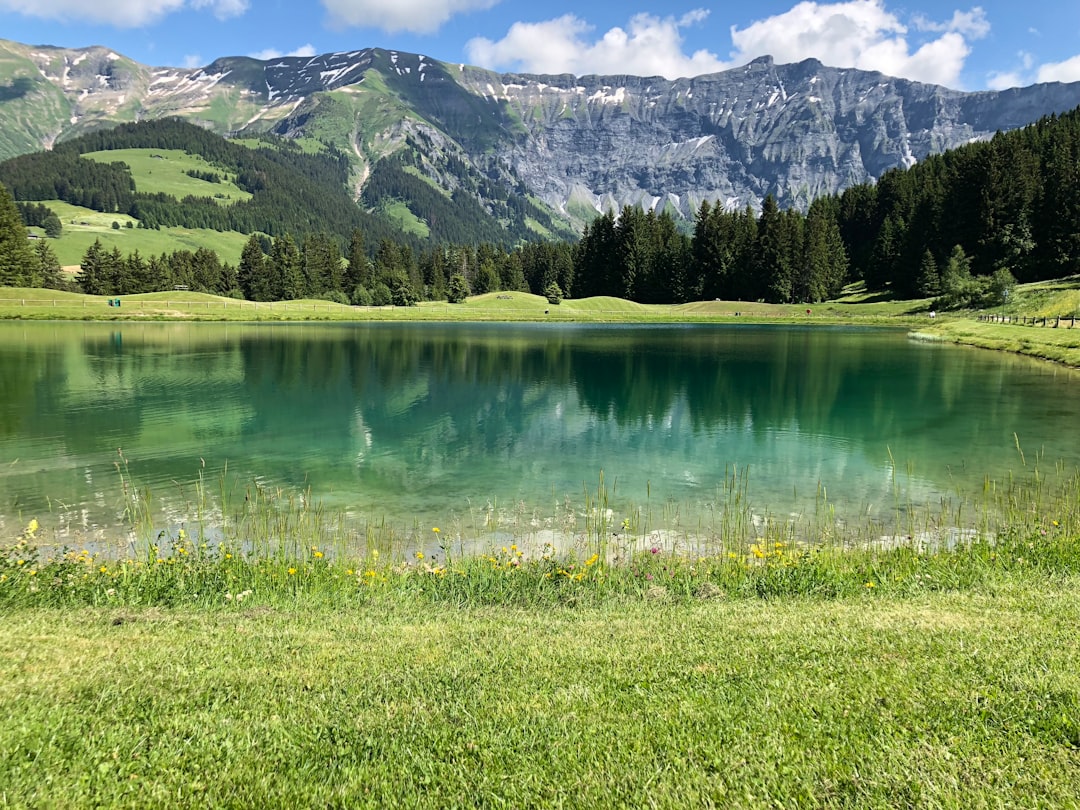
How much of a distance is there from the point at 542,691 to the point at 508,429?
2207 cm

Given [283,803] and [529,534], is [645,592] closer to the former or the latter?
[529,534]

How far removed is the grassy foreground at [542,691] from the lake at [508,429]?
6.54 m

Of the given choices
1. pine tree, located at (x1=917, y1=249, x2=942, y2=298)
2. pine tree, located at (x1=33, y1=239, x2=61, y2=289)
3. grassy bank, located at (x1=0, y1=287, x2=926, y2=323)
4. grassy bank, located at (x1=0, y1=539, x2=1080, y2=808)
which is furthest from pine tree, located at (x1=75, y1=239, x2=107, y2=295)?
pine tree, located at (x1=917, y1=249, x2=942, y2=298)

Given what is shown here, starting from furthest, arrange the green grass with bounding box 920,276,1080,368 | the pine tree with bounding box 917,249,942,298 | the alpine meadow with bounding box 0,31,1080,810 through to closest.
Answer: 1. the pine tree with bounding box 917,249,942,298
2. the green grass with bounding box 920,276,1080,368
3. the alpine meadow with bounding box 0,31,1080,810

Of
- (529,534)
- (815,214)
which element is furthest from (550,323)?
(529,534)

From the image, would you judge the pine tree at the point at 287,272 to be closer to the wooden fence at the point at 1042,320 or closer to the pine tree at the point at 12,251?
the pine tree at the point at 12,251

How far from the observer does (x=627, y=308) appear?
138m

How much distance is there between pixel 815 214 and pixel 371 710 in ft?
539

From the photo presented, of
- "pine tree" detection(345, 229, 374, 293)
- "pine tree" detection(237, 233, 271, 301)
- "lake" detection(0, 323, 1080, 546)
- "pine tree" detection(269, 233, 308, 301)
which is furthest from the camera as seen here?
"pine tree" detection(345, 229, 374, 293)

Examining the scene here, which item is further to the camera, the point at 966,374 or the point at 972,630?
the point at 966,374

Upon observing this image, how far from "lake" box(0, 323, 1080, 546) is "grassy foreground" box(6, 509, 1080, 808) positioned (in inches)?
258

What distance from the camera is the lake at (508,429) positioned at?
19.0 m

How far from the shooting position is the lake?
1903 cm

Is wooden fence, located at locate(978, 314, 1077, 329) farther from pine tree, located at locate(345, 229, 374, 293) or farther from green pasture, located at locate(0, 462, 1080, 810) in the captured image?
pine tree, located at locate(345, 229, 374, 293)
